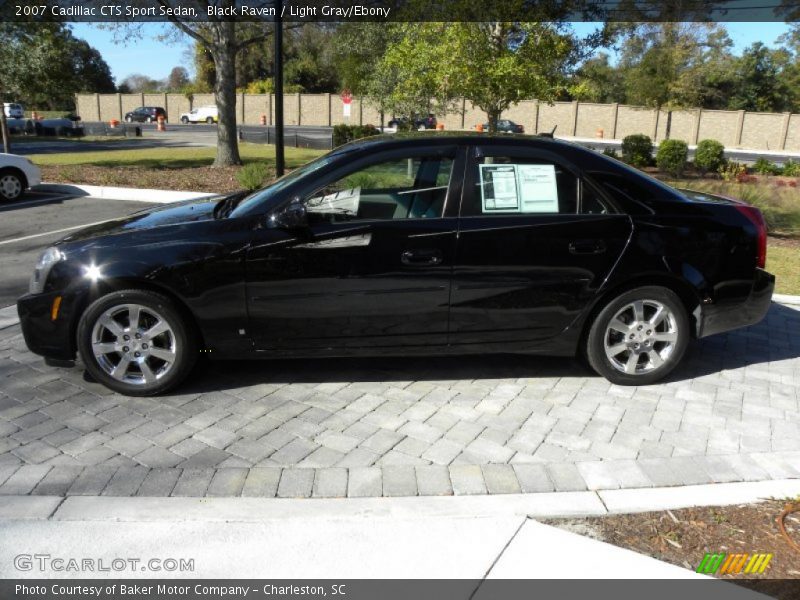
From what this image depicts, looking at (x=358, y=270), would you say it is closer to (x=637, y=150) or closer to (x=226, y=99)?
(x=226, y=99)

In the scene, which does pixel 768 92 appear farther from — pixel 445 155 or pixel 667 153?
pixel 445 155

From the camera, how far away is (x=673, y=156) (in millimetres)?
20500

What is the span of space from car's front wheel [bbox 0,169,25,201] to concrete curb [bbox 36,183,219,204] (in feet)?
3.75

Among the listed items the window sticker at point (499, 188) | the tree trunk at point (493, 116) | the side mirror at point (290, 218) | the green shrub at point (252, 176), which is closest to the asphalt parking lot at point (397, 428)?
the side mirror at point (290, 218)

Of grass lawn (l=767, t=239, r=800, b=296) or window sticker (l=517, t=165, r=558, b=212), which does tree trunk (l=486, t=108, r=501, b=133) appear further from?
window sticker (l=517, t=165, r=558, b=212)

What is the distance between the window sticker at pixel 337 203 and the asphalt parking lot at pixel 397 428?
1226mm

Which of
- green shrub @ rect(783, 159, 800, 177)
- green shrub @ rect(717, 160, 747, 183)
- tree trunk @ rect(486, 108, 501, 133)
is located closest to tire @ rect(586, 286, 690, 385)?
tree trunk @ rect(486, 108, 501, 133)

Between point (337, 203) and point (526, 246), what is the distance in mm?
1307

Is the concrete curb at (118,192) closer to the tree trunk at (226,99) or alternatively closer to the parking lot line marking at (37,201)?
the parking lot line marking at (37,201)

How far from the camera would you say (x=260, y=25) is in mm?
17500

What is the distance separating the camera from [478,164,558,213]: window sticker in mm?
4531

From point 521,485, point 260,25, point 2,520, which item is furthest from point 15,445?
point 260,25

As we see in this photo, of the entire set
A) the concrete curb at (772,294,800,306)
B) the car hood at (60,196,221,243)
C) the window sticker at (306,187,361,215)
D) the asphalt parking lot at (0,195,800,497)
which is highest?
the window sticker at (306,187,361,215)

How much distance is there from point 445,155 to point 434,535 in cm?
255
